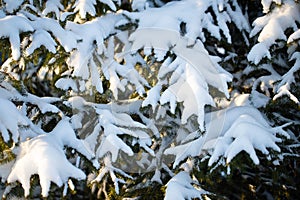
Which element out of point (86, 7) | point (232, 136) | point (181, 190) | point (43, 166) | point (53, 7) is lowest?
point (181, 190)

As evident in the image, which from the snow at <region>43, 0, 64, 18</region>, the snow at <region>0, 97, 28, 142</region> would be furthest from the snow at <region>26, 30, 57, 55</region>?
the snow at <region>43, 0, 64, 18</region>

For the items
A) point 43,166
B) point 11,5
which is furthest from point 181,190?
point 11,5

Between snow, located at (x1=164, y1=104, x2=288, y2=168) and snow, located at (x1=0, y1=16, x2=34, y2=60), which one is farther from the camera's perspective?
snow, located at (x1=164, y1=104, x2=288, y2=168)

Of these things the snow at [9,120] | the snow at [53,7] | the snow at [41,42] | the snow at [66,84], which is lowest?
the snow at [66,84]

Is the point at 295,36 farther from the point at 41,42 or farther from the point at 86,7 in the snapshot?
the point at 41,42

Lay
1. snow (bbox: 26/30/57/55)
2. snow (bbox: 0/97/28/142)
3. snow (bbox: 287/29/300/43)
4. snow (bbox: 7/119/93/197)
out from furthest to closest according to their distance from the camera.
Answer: snow (bbox: 287/29/300/43)
snow (bbox: 26/30/57/55)
snow (bbox: 0/97/28/142)
snow (bbox: 7/119/93/197)

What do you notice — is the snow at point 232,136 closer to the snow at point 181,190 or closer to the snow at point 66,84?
the snow at point 181,190

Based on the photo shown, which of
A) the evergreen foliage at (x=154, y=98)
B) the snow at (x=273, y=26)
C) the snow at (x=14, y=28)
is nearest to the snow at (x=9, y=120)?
→ the evergreen foliage at (x=154, y=98)

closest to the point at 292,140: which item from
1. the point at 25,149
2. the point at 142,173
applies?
the point at 142,173

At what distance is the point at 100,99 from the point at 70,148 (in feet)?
4.04

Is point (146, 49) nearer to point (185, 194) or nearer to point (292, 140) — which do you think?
point (185, 194)

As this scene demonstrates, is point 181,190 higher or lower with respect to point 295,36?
lower

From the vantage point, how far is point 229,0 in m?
4.43

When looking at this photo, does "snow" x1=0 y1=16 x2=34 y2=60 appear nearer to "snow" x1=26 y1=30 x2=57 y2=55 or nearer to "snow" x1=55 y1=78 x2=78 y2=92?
"snow" x1=26 y1=30 x2=57 y2=55
